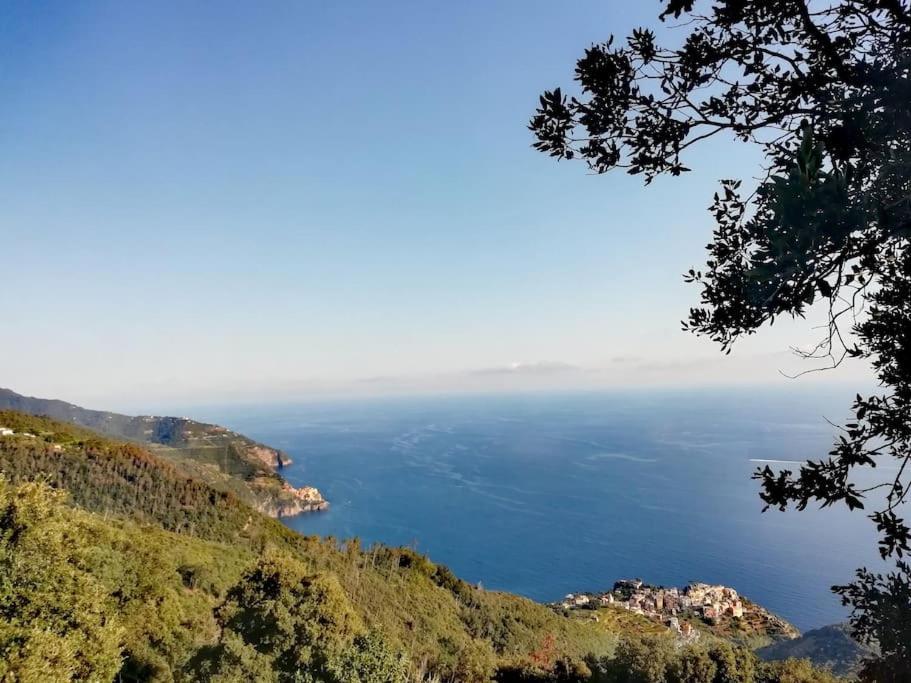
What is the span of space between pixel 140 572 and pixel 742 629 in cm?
7313

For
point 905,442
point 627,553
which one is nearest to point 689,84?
point 905,442

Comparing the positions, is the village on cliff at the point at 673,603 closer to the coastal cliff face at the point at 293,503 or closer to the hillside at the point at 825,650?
the hillside at the point at 825,650

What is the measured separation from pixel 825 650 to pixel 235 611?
60.1m

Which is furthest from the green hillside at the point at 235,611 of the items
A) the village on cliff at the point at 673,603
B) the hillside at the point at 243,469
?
the hillside at the point at 243,469

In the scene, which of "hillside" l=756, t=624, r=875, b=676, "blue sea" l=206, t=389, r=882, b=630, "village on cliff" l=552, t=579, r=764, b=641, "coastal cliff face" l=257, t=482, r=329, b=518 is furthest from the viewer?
"coastal cliff face" l=257, t=482, r=329, b=518

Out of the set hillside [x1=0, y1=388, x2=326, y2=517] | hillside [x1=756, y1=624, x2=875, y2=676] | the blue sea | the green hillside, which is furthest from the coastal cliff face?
hillside [x1=756, y1=624, x2=875, y2=676]

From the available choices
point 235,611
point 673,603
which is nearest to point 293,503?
point 673,603

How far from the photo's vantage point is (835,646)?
50.9 metres

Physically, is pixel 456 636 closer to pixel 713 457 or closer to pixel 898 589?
pixel 898 589

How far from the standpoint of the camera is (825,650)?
50406 mm

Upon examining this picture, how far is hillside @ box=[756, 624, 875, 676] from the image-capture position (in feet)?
159

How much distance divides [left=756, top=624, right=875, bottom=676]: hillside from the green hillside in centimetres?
1318

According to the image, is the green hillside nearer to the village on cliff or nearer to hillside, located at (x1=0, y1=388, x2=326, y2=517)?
the village on cliff

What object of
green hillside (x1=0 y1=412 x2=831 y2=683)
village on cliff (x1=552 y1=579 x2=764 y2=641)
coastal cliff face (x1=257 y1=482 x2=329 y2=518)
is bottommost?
village on cliff (x1=552 y1=579 x2=764 y2=641)
